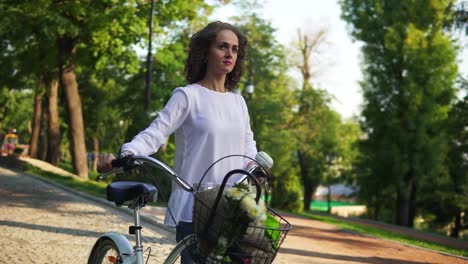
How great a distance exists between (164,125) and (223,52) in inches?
20.4

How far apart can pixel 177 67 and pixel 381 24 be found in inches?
414

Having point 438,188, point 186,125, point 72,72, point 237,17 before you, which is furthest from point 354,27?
point 186,125

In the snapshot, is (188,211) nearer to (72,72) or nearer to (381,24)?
(72,72)

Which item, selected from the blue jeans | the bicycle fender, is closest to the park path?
the bicycle fender

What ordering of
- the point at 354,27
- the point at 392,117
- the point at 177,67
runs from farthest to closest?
the point at 354,27, the point at 392,117, the point at 177,67

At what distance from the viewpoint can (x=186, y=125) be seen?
10.3 feet

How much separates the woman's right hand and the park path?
4608 millimetres

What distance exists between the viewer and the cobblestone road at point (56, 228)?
7.64m

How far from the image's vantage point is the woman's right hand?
2.83 m

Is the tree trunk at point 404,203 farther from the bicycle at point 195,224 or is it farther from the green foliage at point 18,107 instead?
the green foliage at point 18,107

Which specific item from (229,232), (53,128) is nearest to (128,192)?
(229,232)

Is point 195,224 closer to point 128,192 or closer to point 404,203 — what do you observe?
point 128,192

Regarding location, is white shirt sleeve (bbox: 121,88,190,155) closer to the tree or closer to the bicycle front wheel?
the bicycle front wheel

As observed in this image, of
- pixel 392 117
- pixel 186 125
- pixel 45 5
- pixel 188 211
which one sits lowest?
pixel 188 211
